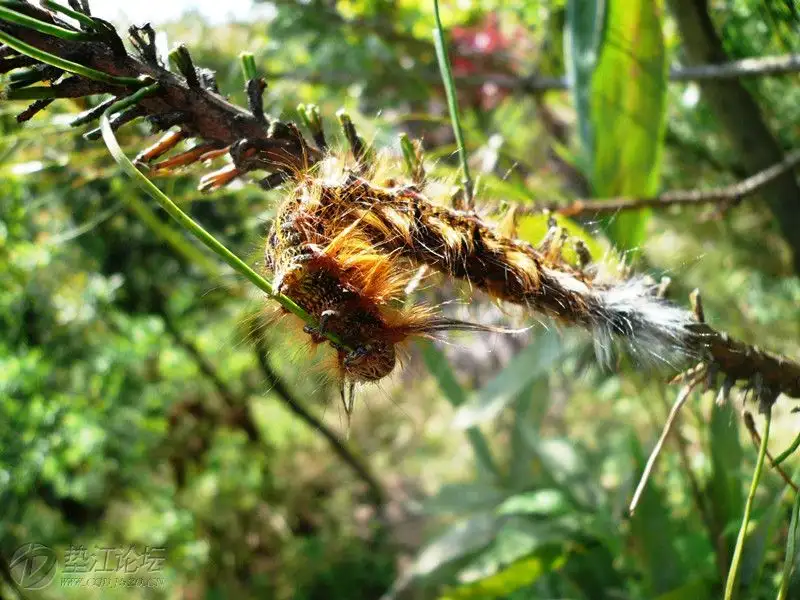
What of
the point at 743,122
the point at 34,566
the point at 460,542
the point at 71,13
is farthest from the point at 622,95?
the point at 34,566

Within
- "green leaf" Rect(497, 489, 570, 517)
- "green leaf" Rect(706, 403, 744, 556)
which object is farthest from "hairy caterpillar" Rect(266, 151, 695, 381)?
"green leaf" Rect(497, 489, 570, 517)

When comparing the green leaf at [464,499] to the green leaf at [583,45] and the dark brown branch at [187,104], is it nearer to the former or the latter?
the green leaf at [583,45]

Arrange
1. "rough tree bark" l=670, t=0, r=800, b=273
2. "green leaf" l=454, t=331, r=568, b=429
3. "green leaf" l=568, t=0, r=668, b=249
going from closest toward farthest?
"green leaf" l=568, t=0, r=668, b=249 < "rough tree bark" l=670, t=0, r=800, b=273 < "green leaf" l=454, t=331, r=568, b=429

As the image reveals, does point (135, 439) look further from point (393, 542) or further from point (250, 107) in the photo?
point (250, 107)

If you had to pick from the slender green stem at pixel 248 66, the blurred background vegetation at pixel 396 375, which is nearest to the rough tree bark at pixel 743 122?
the blurred background vegetation at pixel 396 375

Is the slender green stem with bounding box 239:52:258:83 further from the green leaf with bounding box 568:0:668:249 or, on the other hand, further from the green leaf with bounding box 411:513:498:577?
the green leaf with bounding box 411:513:498:577

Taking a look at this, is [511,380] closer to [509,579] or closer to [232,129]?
[509,579]

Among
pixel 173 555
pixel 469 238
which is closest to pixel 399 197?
pixel 469 238
